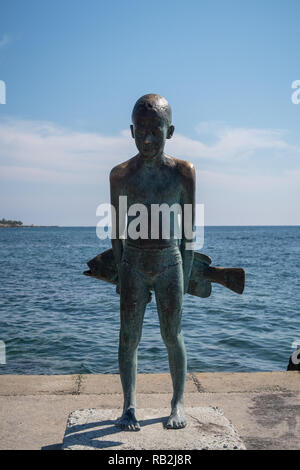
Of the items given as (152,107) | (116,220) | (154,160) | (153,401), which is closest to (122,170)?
(154,160)

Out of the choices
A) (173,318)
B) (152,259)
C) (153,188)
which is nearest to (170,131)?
(153,188)

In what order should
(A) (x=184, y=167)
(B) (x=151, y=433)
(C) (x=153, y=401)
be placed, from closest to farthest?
(B) (x=151, y=433)
(A) (x=184, y=167)
(C) (x=153, y=401)

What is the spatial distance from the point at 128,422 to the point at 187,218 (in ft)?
5.26

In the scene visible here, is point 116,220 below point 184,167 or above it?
below

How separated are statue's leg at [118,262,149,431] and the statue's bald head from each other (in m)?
1.13

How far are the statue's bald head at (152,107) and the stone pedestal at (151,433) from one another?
2.29 m

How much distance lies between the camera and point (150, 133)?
3867 mm

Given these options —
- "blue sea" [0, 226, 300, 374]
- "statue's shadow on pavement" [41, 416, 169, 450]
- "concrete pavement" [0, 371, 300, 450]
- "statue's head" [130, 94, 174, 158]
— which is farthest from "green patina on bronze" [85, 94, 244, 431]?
"blue sea" [0, 226, 300, 374]

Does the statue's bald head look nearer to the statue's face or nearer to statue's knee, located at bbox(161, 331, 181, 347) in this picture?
the statue's face

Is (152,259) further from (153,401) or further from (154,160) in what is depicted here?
(153,401)

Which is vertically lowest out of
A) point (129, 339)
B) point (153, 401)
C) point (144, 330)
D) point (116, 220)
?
point (144, 330)

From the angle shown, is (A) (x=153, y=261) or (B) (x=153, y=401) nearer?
(A) (x=153, y=261)

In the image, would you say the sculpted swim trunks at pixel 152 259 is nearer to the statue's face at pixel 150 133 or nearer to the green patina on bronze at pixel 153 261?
the green patina on bronze at pixel 153 261

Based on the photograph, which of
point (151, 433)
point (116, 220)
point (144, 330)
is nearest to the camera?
point (151, 433)
